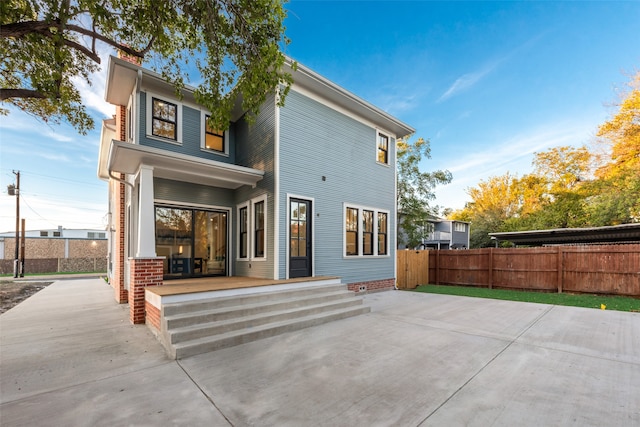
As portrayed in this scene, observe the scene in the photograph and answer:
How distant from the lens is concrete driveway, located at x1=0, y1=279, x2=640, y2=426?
2.60m

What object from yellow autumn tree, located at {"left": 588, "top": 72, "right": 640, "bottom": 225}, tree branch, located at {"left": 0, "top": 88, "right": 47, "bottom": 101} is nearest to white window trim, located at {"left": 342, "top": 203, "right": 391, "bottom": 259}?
tree branch, located at {"left": 0, "top": 88, "right": 47, "bottom": 101}

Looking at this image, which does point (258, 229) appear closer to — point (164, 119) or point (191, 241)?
point (191, 241)

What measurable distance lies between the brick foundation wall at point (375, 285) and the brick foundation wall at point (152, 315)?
5596 millimetres

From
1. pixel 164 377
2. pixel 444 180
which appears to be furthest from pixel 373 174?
pixel 164 377

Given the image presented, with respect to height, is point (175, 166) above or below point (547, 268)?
above

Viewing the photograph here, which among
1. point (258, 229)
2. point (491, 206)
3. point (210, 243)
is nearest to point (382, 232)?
point (258, 229)

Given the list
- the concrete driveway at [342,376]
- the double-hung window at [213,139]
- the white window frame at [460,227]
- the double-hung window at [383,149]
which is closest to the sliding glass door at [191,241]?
the double-hung window at [213,139]

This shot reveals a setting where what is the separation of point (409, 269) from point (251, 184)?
7.71 metres

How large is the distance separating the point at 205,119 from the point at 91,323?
5923mm

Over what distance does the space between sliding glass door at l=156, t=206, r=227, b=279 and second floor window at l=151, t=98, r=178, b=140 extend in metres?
2.06

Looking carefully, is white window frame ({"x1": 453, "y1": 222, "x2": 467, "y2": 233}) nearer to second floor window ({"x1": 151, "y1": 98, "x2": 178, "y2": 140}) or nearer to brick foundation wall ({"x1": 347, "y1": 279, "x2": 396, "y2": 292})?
brick foundation wall ({"x1": 347, "y1": 279, "x2": 396, "y2": 292})

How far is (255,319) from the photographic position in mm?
5117

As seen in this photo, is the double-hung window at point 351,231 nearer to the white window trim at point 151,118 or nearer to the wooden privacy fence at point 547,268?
the wooden privacy fence at point 547,268

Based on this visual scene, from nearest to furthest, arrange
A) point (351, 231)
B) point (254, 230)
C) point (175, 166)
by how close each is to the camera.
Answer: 1. point (175, 166)
2. point (254, 230)
3. point (351, 231)
